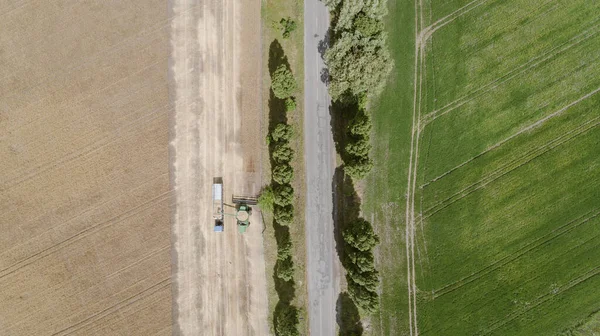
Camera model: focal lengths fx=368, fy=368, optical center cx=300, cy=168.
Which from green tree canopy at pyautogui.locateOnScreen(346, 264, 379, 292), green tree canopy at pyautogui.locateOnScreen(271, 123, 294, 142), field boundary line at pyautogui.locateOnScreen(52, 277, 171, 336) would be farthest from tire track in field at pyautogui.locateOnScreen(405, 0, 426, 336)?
field boundary line at pyautogui.locateOnScreen(52, 277, 171, 336)

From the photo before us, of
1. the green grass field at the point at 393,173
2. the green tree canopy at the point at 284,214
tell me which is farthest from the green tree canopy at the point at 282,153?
the green grass field at the point at 393,173

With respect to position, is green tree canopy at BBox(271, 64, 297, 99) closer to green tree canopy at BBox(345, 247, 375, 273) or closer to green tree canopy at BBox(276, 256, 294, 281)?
green tree canopy at BBox(276, 256, 294, 281)

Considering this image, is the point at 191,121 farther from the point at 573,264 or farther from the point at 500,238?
the point at 573,264

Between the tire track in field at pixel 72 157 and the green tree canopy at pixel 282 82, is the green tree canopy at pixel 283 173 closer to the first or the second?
the green tree canopy at pixel 282 82

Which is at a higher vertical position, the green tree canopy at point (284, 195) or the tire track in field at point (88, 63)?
the tire track in field at point (88, 63)

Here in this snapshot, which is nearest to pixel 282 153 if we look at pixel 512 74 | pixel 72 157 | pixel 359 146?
pixel 359 146

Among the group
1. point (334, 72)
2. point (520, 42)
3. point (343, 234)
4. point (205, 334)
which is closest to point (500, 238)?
point (343, 234)
